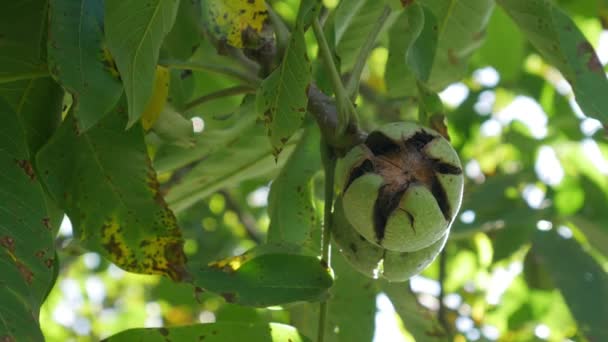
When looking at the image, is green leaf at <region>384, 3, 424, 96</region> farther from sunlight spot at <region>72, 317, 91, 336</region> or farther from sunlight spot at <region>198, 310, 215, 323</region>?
sunlight spot at <region>72, 317, 91, 336</region>

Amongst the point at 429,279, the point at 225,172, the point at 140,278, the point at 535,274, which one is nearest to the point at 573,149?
the point at 535,274

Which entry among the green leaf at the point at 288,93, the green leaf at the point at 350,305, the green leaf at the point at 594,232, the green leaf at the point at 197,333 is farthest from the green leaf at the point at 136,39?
the green leaf at the point at 594,232

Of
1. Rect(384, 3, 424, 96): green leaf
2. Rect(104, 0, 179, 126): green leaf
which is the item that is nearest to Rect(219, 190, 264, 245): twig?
Rect(384, 3, 424, 96): green leaf

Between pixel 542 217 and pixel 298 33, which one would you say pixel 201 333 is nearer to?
pixel 298 33

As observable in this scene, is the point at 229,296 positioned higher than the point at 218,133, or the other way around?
the point at 229,296

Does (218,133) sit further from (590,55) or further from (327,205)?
(590,55)

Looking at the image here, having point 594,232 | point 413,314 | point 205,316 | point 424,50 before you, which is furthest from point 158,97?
point 205,316
